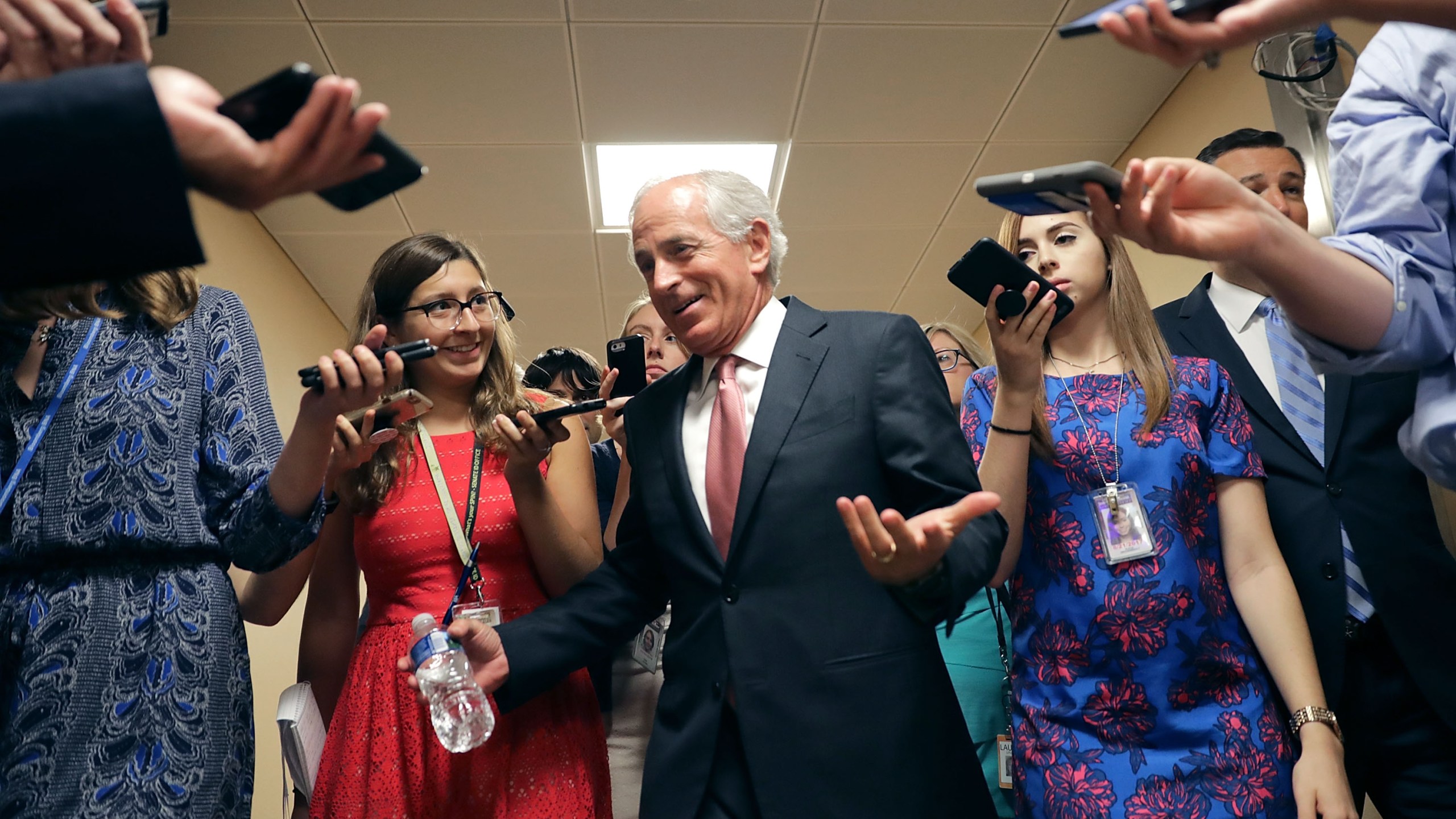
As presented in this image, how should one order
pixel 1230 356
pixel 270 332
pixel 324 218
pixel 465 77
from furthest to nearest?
pixel 324 218, pixel 270 332, pixel 465 77, pixel 1230 356

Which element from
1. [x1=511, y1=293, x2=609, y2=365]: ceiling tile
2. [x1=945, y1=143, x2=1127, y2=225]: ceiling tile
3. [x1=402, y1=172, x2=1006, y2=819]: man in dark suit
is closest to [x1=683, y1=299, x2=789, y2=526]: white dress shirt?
[x1=402, y1=172, x2=1006, y2=819]: man in dark suit

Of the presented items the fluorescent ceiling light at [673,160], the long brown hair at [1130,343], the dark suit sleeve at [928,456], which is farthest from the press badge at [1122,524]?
the fluorescent ceiling light at [673,160]

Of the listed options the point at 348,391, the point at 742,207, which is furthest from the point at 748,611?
the point at 742,207

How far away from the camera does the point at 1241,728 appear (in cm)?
155

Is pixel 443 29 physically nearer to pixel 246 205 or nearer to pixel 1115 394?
pixel 1115 394

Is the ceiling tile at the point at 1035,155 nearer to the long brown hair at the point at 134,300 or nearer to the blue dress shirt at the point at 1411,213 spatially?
the blue dress shirt at the point at 1411,213

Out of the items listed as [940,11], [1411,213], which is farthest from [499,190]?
[1411,213]

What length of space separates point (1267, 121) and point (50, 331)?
355 cm

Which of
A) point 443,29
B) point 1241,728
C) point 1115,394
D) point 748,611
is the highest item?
point 443,29

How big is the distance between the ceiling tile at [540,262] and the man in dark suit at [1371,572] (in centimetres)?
390

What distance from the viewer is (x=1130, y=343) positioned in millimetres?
1876

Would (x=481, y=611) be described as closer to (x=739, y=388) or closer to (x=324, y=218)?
(x=739, y=388)

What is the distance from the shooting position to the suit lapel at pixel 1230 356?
185cm

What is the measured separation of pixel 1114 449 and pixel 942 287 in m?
4.55
